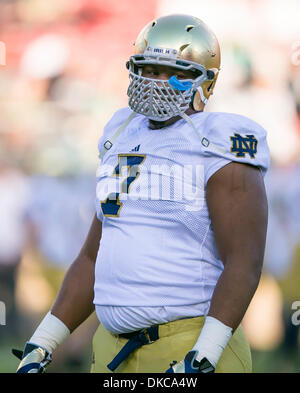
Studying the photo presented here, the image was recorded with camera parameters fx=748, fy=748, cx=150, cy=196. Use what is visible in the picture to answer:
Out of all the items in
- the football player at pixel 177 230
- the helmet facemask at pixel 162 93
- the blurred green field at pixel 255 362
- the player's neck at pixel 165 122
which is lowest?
the blurred green field at pixel 255 362

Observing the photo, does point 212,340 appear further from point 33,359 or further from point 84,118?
point 84,118

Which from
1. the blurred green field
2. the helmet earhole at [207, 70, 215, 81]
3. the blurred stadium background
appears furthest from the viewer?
the blurred stadium background

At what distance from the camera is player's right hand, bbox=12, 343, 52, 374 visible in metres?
1.95

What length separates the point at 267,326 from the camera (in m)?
4.99

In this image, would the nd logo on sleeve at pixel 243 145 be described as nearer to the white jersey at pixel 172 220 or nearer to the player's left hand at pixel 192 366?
the white jersey at pixel 172 220

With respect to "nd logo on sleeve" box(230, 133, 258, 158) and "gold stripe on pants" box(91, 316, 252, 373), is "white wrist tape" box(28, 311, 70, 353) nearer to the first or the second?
"gold stripe on pants" box(91, 316, 252, 373)

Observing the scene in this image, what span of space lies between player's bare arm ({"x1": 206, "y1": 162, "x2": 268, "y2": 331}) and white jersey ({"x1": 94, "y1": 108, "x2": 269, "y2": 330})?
34 mm

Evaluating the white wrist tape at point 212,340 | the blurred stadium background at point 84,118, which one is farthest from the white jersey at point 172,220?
the blurred stadium background at point 84,118

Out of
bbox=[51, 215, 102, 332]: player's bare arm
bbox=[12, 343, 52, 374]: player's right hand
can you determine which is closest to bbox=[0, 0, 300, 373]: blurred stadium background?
bbox=[51, 215, 102, 332]: player's bare arm

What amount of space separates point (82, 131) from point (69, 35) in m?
0.77

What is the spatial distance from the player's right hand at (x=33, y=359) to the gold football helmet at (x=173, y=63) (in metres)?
0.70

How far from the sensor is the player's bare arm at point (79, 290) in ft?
6.98

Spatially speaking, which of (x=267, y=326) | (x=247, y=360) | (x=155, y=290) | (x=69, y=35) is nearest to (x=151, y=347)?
(x=155, y=290)
